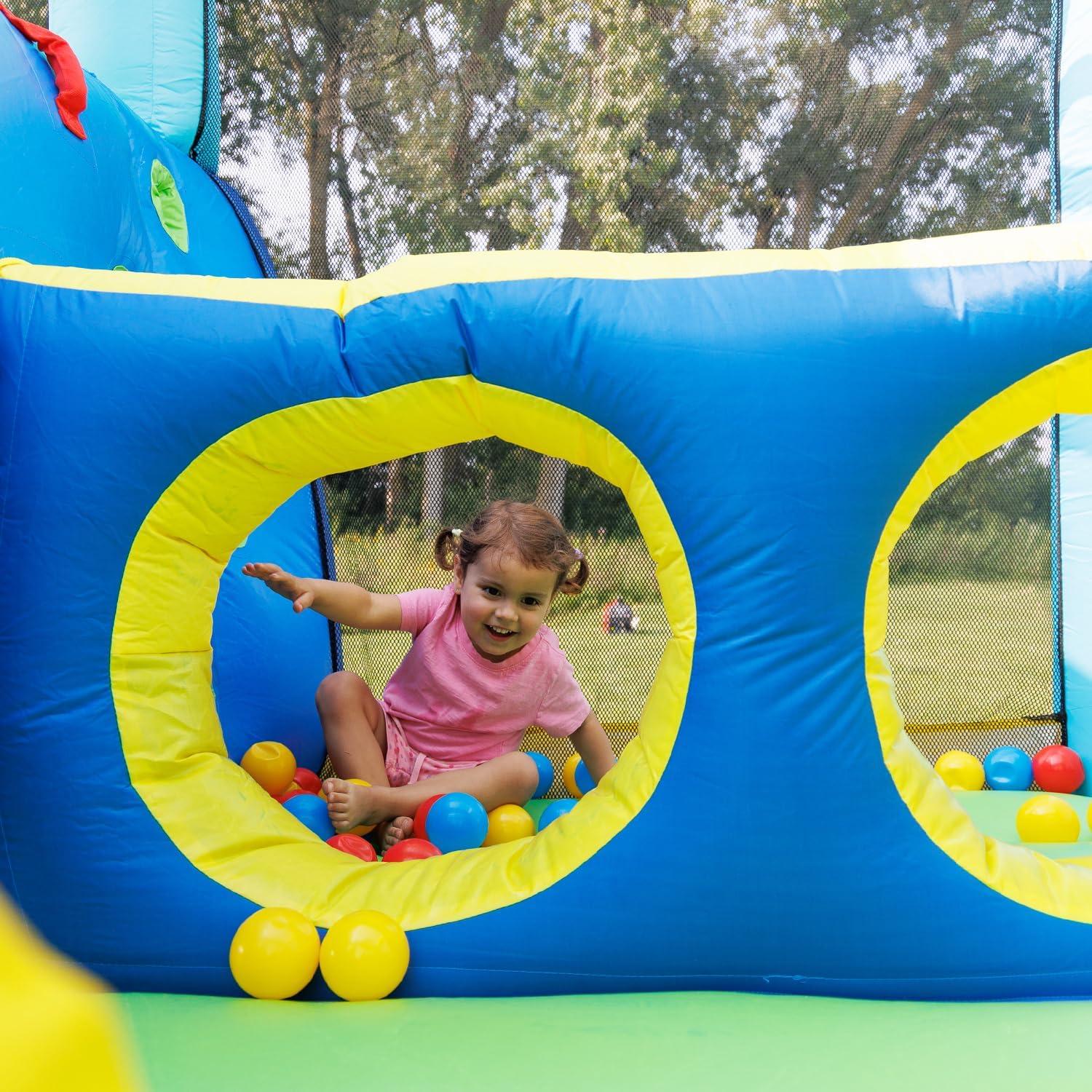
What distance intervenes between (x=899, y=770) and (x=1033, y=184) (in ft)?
5.81

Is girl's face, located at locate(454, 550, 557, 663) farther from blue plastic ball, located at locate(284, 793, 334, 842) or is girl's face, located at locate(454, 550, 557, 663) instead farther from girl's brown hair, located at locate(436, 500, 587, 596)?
blue plastic ball, located at locate(284, 793, 334, 842)

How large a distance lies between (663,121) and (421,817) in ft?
5.35

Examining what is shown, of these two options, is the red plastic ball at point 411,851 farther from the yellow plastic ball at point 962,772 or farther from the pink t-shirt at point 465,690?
the yellow plastic ball at point 962,772

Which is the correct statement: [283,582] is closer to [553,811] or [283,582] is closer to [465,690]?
[465,690]

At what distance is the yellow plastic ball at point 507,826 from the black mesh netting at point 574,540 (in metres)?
0.54

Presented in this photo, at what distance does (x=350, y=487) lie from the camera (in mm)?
2781

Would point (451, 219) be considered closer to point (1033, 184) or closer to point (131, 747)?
point (1033, 184)

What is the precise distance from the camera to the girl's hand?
70.6 inches

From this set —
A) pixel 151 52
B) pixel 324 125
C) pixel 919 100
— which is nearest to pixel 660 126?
pixel 919 100

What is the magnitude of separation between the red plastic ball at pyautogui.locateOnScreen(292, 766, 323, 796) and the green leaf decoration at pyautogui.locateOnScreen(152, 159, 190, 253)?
3.69 ft

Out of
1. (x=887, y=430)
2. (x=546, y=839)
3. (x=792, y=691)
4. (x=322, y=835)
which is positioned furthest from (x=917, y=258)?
(x=322, y=835)

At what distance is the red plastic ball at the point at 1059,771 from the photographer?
252 centimetres

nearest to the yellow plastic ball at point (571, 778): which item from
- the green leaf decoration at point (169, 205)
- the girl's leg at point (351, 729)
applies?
the girl's leg at point (351, 729)

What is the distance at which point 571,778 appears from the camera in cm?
270
